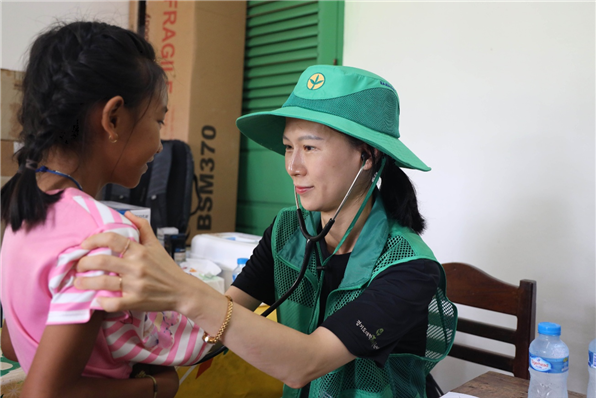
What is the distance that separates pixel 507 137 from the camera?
168 centimetres

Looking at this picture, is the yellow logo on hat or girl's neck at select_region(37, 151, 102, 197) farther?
the yellow logo on hat

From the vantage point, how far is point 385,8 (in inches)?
79.9

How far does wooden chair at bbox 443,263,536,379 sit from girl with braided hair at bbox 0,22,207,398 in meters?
0.91

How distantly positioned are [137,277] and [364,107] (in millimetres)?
640

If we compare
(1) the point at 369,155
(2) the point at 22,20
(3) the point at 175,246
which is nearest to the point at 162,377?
(1) the point at 369,155

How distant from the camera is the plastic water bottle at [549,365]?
0.95 metres

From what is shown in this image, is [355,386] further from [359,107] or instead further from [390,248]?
[359,107]

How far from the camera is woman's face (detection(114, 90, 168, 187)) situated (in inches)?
33.4

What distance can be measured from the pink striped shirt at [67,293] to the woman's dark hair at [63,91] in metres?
0.04

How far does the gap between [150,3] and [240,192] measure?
1.11m

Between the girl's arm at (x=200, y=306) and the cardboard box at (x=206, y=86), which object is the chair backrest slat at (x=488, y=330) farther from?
the cardboard box at (x=206, y=86)

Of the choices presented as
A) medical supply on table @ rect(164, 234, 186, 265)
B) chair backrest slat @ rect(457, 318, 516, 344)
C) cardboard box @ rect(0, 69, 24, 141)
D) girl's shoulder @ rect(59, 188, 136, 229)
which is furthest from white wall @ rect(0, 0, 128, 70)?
chair backrest slat @ rect(457, 318, 516, 344)

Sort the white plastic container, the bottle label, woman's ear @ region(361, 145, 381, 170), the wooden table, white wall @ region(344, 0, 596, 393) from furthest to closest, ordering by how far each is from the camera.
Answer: the white plastic container
white wall @ region(344, 0, 596, 393)
woman's ear @ region(361, 145, 381, 170)
the wooden table
the bottle label

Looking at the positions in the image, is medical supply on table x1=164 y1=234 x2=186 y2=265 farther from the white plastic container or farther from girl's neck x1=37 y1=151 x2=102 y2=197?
girl's neck x1=37 y1=151 x2=102 y2=197
